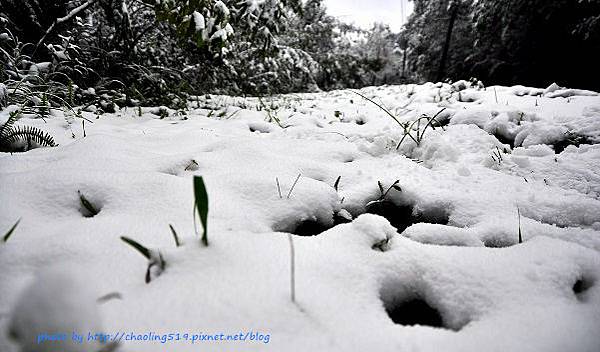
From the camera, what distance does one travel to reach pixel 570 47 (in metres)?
9.86

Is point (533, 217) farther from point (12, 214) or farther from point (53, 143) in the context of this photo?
point (53, 143)

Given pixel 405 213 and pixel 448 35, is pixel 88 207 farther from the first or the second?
pixel 448 35

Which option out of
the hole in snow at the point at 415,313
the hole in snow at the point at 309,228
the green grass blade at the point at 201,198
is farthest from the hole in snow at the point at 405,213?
the green grass blade at the point at 201,198

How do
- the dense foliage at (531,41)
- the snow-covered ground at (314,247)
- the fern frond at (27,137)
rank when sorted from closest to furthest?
the snow-covered ground at (314,247) → the fern frond at (27,137) → the dense foliage at (531,41)

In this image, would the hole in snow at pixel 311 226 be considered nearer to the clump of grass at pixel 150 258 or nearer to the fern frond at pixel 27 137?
the clump of grass at pixel 150 258

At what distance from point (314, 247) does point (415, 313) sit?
0.33 meters

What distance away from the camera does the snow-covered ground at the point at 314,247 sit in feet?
2.17

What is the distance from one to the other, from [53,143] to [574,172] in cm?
284

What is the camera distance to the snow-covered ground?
66 centimetres

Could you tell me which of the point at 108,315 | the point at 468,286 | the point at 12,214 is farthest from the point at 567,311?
the point at 12,214

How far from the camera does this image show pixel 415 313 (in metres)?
0.85

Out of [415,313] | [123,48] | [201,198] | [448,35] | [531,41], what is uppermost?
[448,35]

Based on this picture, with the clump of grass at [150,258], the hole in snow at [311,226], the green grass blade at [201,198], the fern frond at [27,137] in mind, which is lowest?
the hole in snow at [311,226]

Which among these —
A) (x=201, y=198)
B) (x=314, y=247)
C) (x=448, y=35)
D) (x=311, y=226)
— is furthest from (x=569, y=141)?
(x=448, y=35)
